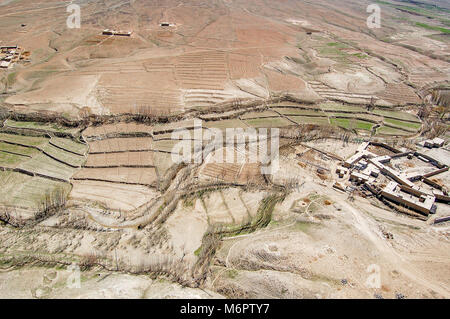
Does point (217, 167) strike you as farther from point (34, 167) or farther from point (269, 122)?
point (34, 167)

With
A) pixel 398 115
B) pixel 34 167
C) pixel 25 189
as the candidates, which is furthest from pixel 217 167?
pixel 398 115

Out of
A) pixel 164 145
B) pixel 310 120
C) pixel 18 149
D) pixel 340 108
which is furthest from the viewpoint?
pixel 340 108

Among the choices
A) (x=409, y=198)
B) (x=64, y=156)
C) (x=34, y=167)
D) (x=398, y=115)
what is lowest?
(x=409, y=198)

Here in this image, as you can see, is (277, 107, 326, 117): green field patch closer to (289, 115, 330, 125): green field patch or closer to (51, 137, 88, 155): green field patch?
(289, 115, 330, 125): green field patch

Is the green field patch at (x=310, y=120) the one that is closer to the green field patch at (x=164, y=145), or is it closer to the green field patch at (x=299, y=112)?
the green field patch at (x=299, y=112)

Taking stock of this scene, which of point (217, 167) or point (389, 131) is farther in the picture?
point (389, 131)

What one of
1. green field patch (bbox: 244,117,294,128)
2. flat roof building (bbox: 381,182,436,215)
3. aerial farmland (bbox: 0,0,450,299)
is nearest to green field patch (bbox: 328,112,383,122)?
aerial farmland (bbox: 0,0,450,299)

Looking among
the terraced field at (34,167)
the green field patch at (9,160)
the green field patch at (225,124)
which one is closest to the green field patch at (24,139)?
the terraced field at (34,167)
